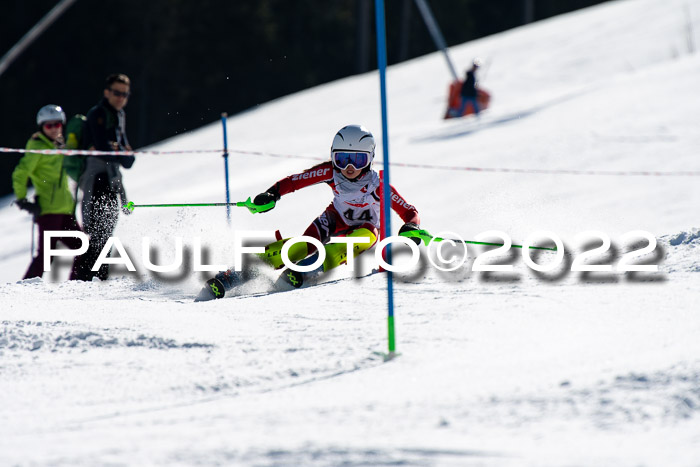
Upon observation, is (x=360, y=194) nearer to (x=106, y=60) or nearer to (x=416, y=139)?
(x=416, y=139)

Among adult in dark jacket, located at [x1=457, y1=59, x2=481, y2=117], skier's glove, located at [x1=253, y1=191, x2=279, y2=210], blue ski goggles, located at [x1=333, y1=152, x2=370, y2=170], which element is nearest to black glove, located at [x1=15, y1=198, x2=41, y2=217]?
skier's glove, located at [x1=253, y1=191, x2=279, y2=210]

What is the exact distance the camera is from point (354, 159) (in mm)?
6566

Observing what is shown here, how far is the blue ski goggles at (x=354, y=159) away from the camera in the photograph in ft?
21.5

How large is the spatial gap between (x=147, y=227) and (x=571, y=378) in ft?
22.7

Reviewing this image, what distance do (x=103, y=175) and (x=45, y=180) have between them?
550 mm

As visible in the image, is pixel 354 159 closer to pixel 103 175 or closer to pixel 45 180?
pixel 103 175

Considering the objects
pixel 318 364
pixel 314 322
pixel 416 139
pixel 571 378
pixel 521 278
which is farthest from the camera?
pixel 416 139

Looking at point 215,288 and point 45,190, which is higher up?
point 45,190

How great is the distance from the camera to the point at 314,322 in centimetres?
494

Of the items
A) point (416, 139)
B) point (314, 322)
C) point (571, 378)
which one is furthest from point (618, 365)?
point (416, 139)

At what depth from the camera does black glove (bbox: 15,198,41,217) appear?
774 centimetres

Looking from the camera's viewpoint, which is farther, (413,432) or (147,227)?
(147,227)

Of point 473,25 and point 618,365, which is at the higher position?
point 473,25

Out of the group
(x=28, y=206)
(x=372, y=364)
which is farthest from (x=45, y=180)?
(x=372, y=364)
